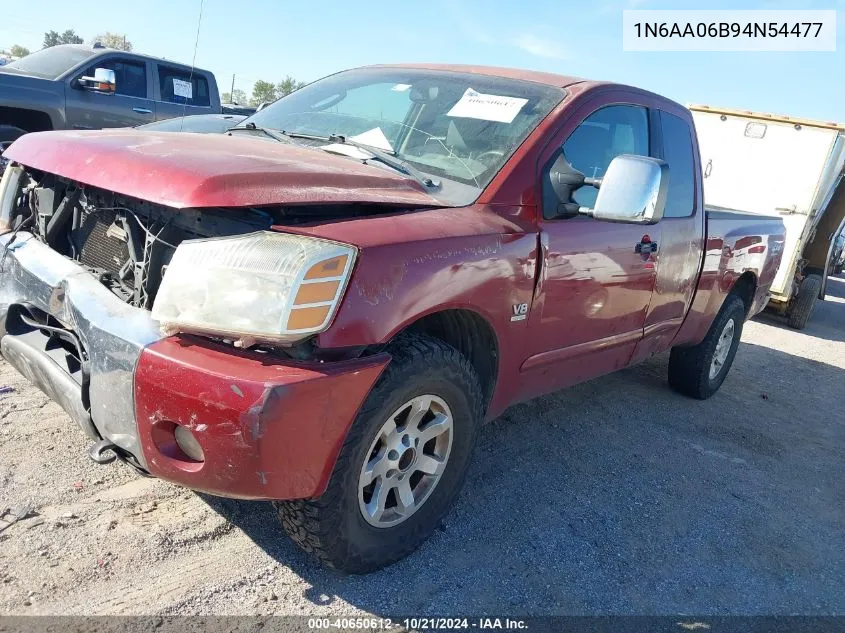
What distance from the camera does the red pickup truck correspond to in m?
1.97

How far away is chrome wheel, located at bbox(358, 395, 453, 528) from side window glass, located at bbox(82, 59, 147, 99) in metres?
8.01

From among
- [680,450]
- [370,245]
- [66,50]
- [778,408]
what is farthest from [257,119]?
[66,50]

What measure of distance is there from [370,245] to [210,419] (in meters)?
0.68

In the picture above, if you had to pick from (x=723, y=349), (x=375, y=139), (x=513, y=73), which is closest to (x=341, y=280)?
(x=375, y=139)

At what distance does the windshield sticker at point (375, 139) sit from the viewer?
304 cm

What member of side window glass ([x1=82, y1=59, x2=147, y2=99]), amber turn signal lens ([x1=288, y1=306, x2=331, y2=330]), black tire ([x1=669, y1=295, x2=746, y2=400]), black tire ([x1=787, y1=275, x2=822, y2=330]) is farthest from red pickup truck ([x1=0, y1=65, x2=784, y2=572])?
black tire ([x1=787, y1=275, x2=822, y2=330])

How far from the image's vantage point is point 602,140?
336cm

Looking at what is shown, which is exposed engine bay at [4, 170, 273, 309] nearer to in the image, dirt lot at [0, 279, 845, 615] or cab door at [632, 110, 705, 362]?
dirt lot at [0, 279, 845, 615]

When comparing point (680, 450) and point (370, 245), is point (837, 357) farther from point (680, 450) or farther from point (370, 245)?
point (370, 245)

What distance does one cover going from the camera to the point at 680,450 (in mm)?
4152

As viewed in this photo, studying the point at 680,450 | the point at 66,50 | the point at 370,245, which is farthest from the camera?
the point at 66,50

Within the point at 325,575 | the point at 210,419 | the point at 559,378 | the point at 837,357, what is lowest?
the point at 837,357

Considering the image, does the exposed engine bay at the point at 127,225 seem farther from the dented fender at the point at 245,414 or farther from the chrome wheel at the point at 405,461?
the chrome wheel at the point at 405,461

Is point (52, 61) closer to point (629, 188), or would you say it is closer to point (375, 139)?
point (375, 139)
